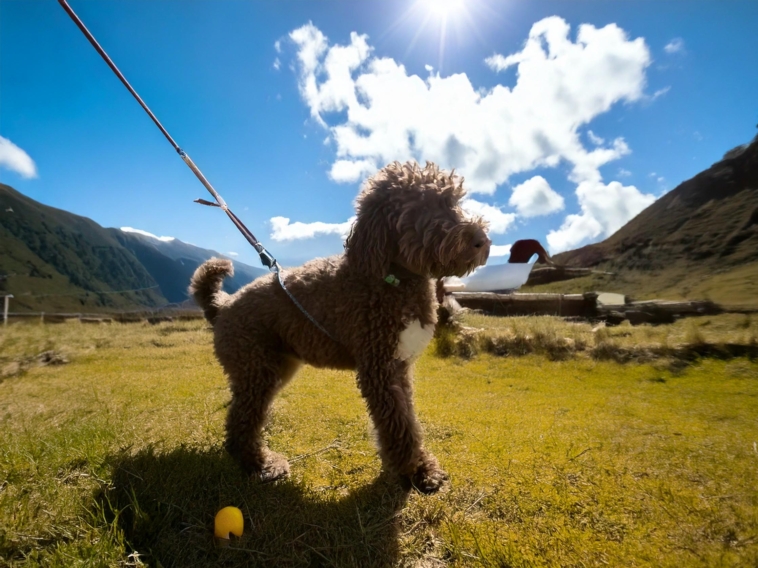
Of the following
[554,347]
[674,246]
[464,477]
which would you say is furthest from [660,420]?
[674,246]

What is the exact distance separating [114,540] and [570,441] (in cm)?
294

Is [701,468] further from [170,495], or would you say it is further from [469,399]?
[170,495]

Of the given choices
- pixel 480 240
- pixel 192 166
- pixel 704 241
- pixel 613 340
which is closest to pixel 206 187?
pixel 192 166

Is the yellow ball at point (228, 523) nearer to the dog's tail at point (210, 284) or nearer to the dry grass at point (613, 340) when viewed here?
the dog's tail at point (210, 284)

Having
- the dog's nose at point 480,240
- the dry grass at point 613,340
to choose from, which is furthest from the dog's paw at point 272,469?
the dry grass at point 613,340

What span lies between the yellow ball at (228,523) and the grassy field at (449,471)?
72 millimetres

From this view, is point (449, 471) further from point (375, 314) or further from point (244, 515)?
point (244, 515)

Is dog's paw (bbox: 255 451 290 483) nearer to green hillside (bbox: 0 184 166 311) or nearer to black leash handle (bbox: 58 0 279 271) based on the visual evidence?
black leash handle (bbox: 58 0 279 271)

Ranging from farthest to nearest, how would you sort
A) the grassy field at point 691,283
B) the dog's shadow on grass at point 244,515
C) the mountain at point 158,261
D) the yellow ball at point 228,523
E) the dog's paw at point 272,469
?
the mountain at point 158,261
the grassy field at point 691,283
the dog's paw at point 272,469
the yellow ball at point 228,523
the dog's shadow on grass at point 244,515

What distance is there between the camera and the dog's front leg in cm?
265

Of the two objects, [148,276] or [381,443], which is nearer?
[381,443]

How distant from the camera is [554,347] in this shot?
5.29 metres

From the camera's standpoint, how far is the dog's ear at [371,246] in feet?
9.07

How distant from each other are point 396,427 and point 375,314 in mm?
834
